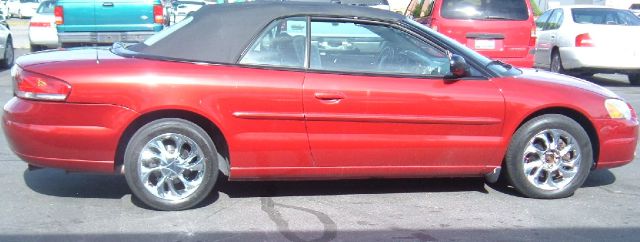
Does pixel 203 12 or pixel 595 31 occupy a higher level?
pixel 203 12

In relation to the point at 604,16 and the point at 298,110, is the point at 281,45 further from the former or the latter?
the point at 604,16

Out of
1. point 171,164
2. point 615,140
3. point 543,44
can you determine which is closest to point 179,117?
point 171,164

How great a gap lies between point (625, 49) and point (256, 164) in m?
9.18

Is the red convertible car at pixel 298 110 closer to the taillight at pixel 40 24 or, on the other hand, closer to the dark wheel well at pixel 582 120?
the dark wheel well at pixel 582 120

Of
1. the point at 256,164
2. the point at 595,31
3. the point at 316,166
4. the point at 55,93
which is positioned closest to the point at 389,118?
the point at 316,166

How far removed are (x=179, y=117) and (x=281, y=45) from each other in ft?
2.85

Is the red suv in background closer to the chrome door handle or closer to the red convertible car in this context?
the red convertible car

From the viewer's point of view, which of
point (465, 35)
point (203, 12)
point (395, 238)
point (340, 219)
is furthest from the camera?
point (465, 35)

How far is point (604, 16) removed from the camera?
13172 millimetres

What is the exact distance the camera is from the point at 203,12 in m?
5.46

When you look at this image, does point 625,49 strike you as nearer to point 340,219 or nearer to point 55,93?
point 340,219

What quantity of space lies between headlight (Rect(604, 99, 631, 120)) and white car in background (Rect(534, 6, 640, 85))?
709cm

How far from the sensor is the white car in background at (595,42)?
1233 centimetres

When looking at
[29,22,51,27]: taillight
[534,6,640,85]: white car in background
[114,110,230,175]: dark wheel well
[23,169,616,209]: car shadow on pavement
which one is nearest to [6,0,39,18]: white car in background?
[29,22,51,27]: taillight
